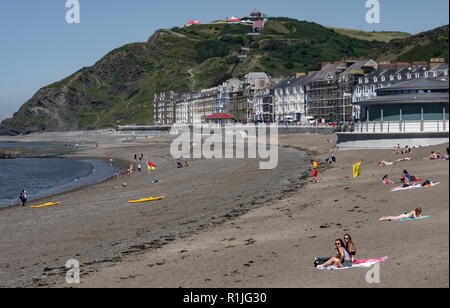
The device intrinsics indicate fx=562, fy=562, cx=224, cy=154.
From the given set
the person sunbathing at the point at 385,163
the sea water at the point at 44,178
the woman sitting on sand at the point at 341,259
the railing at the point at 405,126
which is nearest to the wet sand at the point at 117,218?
the sea water at the point at 44,178

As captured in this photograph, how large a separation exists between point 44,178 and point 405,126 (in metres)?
36.1

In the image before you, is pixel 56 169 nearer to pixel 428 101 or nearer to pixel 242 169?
pixel 242 169

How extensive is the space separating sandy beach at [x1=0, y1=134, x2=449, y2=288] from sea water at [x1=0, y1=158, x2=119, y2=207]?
9123 mm

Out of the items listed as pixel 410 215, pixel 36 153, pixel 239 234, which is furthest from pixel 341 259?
pixel 36 153

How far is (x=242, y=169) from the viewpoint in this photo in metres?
49.6

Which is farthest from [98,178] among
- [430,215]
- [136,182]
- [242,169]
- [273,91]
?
[273,91]

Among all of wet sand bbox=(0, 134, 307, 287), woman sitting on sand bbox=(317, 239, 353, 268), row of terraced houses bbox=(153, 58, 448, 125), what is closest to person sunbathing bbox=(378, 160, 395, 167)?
wet sand bbox=(0, 134, 307, 287)

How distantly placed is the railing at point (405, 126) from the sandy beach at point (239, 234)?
349cm

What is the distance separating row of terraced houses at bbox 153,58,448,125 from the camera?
322 ft

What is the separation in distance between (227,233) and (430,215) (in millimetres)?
7345

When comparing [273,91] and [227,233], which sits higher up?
[273,91]

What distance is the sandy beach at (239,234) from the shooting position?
14062 millimetres

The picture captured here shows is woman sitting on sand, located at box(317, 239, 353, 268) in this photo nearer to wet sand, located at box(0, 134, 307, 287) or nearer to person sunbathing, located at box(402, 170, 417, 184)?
wet sand, located at box(0, 134, 307, 287)

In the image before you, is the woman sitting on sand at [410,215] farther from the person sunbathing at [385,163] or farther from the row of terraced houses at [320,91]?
the row of terraced houses at [320,91]
